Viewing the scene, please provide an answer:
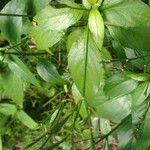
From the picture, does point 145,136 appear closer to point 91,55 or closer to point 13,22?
point 91,55

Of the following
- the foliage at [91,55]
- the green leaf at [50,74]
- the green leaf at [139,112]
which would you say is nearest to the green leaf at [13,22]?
the foliage at [91,55]

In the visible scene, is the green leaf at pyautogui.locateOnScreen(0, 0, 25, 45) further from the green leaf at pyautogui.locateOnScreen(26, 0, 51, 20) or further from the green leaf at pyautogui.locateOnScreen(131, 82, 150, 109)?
the green leaf at pyautogui.locateOnScreen(131, 82, 150, 109)

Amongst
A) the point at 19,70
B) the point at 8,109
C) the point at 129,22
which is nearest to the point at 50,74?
the point at 19,70

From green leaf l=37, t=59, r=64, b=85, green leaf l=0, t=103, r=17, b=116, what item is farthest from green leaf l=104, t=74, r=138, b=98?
green leaf l=0, t=103, r=17, b=116

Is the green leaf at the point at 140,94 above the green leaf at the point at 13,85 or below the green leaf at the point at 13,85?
above

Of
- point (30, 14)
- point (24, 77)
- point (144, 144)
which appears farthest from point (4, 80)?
point (144, 144)

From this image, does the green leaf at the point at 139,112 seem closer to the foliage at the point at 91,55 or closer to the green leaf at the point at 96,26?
the foliage at the point at 91,55
